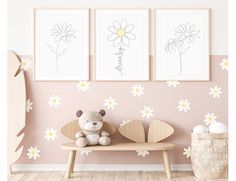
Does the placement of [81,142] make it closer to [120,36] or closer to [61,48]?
[61,48]

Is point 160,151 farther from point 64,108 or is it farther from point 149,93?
point 64,108

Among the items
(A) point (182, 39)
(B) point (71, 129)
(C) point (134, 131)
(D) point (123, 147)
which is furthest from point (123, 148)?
(A) point (182, 39)

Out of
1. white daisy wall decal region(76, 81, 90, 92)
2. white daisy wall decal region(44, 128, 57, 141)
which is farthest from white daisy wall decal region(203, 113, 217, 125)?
white daisy wall decal region(44, 128, 57, 141)

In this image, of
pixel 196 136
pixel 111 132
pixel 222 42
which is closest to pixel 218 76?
pixel 222 42

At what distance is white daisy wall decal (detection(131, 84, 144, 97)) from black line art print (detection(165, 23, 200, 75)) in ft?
1.31

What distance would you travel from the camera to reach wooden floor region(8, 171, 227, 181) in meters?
3.26

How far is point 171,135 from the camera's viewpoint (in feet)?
11.7

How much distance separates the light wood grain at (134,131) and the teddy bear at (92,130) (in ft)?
0.64

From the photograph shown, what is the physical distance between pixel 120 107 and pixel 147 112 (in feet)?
0.86

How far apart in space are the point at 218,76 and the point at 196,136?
2.18ft

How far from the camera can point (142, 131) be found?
3502 millimetres

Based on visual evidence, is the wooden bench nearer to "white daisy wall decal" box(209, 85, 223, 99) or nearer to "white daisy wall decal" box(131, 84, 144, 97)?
"white daisy wall decal" box(131, 84, 144, 97)

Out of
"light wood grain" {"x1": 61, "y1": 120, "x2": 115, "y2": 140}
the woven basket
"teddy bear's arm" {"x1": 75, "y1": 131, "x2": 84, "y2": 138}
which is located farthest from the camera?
"light wood grain" {"x1": 61, "y1": 120, "x2": 115, "y2": 140}

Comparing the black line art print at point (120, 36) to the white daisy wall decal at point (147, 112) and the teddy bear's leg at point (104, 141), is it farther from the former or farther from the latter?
the teddy bear's leg at point (104, 141)
